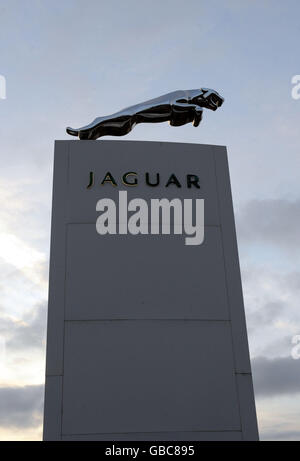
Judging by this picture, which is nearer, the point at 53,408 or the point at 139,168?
the point at 53,408

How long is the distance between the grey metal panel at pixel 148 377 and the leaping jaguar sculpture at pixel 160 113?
5.19 m

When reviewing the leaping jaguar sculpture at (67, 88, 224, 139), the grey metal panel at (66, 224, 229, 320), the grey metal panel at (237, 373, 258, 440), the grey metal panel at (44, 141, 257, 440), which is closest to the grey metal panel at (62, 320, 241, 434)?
the grey metal panel at (44, 141, 257, 440)

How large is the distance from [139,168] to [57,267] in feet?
9.59

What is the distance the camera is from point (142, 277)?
9.83 metres

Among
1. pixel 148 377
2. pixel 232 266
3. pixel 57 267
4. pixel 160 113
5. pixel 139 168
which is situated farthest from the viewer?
pixel 160 113

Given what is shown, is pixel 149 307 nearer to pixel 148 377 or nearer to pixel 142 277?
pixel 142 277

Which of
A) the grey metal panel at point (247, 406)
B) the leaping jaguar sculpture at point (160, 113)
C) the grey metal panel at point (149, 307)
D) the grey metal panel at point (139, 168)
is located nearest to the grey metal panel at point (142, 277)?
the grey metal panel at point (149, 307)

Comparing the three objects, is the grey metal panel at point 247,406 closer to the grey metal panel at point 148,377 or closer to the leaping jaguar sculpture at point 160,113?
the grey metal panel at point 148,377

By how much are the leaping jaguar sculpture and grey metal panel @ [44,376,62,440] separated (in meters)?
6.04

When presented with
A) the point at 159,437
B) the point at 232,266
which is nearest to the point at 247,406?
the point at 159,437

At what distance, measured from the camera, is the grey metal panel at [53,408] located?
27.6 feet
